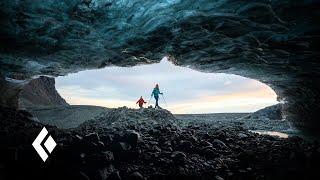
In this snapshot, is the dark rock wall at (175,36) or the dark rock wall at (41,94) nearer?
the dark rock wall at (175,36)

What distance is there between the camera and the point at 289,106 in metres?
11.1

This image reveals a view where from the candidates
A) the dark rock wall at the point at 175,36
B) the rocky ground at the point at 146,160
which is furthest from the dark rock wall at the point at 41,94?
the rocky ground at the point at 146,160

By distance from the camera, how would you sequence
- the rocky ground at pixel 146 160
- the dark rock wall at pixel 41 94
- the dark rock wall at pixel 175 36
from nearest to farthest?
the rocky ground at pixel 146 160
the dark rock wall at pixel 175 36
the dark rock wall at pixel 41 94

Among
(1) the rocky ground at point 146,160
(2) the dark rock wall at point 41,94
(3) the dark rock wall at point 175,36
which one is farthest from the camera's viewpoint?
(2) the dark rock wall at point 41,94

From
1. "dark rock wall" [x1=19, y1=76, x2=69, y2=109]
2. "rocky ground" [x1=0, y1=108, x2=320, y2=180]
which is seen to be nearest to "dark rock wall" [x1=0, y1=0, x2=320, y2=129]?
"rocky ground" [x1=0, y1=108, x2=320, y2=180]

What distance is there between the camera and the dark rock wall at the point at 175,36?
5.19 m

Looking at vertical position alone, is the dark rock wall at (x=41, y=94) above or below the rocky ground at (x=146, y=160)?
above

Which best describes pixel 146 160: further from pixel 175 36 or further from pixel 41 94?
pixel 41 94

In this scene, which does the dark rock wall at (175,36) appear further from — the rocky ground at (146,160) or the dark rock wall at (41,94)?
the dark rock wall at (41,94)

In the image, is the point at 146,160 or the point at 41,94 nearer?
the point at 146,160

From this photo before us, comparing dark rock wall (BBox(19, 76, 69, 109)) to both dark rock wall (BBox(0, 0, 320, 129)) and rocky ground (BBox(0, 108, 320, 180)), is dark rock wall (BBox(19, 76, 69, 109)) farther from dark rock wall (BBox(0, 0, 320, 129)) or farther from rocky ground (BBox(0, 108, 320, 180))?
rocky ground (BBox(0, 108, 320, 180))

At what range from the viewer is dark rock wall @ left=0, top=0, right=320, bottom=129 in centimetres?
519

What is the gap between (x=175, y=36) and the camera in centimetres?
654

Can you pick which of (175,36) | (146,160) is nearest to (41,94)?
(175,36)
